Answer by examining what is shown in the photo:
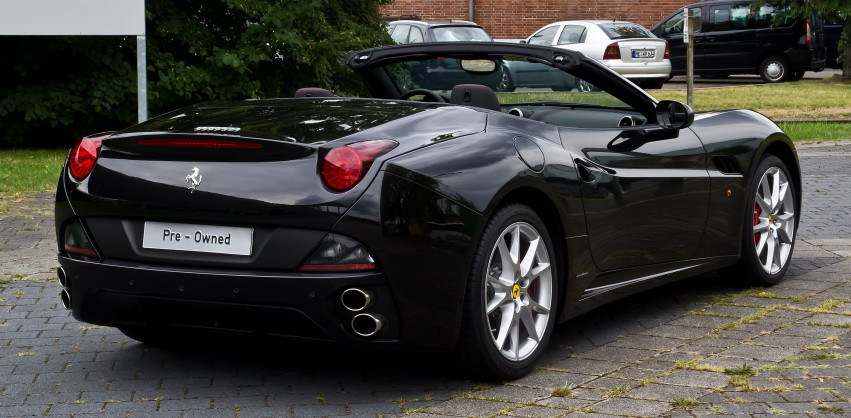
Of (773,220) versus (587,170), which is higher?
(587,170)

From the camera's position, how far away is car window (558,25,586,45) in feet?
80.5

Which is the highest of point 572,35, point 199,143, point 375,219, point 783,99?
point 199,143

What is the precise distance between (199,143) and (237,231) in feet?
1.32

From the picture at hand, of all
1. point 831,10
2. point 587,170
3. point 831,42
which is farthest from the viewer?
point 831,42

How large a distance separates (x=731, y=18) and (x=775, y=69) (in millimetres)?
1536

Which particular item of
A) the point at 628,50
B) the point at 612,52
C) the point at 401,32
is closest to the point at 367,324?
the point at 401,32

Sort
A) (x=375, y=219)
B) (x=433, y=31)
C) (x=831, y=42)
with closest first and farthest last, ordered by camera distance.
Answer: (x=375, y=219), (x=433, y=31), (x=831, y=42)

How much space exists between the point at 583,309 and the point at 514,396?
2.64 feet

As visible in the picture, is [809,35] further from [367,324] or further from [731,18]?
[367,324]

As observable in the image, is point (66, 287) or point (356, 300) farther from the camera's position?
point (66, 287)

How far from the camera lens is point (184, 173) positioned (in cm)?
430

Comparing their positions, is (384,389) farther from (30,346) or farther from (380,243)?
(30,346)

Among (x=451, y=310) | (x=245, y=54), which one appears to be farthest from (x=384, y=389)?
(x=245, y=54)

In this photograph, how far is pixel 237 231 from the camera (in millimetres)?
4188
